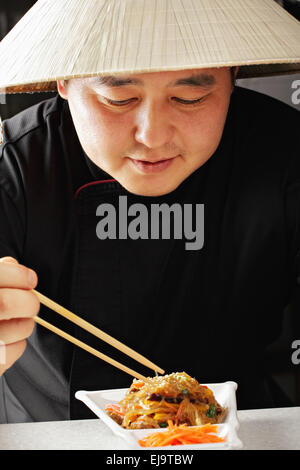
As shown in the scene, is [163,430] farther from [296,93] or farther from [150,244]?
[296,93]

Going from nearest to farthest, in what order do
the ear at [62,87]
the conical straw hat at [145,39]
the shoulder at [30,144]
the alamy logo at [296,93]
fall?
the conical straw hat at [145,39], the ear at [62,87], the shoulder at [30,144], the alamy logo at [296,93]

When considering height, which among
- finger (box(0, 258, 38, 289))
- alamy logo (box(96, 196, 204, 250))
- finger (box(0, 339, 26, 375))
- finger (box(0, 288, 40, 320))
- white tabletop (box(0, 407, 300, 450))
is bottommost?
white tabletop (box(0, 407, 300, 450))

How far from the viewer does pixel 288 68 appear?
1174 millimetres

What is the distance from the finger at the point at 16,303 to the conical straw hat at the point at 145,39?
1.48ft

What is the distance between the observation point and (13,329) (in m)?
1.16

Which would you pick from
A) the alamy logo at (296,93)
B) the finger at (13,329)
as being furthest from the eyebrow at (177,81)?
the alamy logo at (296,93)

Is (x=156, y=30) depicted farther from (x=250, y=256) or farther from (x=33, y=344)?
(x=33, y=344)

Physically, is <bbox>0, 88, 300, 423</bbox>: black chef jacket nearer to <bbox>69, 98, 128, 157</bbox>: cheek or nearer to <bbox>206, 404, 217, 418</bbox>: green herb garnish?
<bbox>69, 98, 128, 157</bbox>: cheek

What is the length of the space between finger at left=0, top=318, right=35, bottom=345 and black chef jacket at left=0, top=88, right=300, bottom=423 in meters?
0.49

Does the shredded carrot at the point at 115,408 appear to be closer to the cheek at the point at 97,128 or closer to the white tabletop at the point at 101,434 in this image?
the white tabletop at the point at 101,434

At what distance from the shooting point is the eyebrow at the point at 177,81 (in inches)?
42.6

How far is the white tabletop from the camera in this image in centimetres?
121

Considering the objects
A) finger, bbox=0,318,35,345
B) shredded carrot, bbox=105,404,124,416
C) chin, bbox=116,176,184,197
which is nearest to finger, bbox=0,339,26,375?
finger, bbox=0,318,35,345

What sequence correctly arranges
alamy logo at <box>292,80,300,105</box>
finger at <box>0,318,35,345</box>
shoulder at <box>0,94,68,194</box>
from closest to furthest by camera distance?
finger at <box>0,318,35,345</box> < shoulder at <box>0,94,68,194</box> < alamy logo at <box>292,80,300,105</box>
